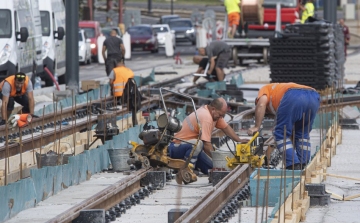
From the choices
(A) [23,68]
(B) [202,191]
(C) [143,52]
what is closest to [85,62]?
(C) [143,52]

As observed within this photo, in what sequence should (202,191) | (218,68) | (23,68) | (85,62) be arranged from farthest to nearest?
(85,62) < (218,68) < (23,68) < (202,191)

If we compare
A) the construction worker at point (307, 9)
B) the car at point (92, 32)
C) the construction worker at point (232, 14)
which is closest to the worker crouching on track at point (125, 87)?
the construction worker at point (232, 14)

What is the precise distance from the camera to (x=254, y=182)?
11.7 metres

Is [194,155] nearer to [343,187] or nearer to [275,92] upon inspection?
[275,92]

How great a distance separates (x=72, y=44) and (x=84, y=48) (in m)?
15.5

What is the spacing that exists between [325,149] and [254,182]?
435 cm

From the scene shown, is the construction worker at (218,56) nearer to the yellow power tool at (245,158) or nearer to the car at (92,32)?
the yellow power tool at (245,158)

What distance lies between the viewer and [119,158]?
47.0 ft

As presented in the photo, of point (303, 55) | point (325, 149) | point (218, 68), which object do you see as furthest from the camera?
point (218, 68)

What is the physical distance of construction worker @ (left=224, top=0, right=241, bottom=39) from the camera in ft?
132

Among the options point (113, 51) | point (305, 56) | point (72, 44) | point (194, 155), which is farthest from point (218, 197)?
point (72, 44)

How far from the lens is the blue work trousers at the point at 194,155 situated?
44.1 ft

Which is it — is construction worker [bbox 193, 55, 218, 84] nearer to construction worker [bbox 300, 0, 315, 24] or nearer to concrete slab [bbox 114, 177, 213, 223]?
construction worker [bbox 300, 0, 315, 24]

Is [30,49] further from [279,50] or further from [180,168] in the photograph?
[180,168]
